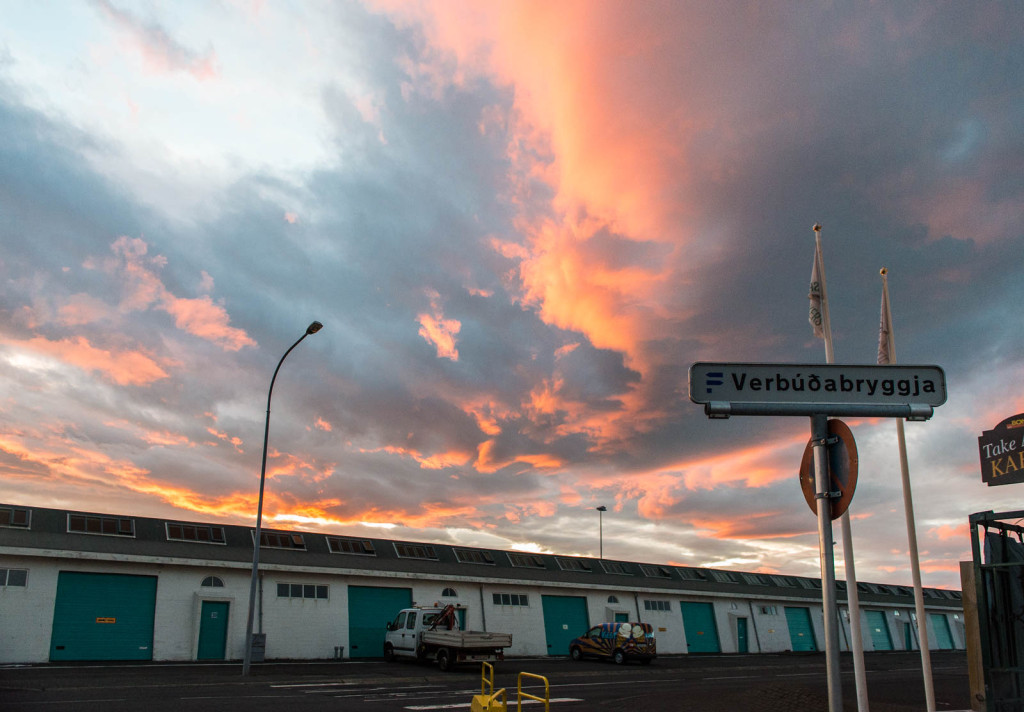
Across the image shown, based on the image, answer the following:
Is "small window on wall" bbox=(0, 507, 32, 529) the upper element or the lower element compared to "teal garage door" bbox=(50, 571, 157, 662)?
upper

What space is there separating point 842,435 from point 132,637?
102 ft

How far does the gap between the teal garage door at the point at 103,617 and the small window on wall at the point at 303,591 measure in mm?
5271

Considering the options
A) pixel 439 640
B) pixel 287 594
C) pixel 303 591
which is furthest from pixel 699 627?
pixel 287 594

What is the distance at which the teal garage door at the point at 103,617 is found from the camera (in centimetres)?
2688

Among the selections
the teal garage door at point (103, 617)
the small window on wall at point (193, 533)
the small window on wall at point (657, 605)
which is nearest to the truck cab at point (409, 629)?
the teal garage door at point (103, 617)

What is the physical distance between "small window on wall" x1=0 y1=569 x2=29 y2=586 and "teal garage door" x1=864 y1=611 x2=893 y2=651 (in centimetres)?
5640

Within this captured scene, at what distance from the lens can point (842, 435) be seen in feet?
16.7

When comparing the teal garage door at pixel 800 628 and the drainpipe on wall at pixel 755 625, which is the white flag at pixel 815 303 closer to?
the drainpipe on wall at pixel 755 625

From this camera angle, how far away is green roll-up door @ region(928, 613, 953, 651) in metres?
62.4

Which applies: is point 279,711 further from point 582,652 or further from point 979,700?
point 582,652

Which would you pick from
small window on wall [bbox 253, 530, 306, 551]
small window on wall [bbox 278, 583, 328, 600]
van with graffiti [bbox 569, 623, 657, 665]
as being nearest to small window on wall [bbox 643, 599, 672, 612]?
van with graffiti [bbox 569, 623, 657, 665]

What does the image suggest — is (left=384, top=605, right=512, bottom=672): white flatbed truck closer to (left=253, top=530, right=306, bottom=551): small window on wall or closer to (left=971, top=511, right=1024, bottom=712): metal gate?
(left=253, top=530, right=306, bottom=551): small window on wall

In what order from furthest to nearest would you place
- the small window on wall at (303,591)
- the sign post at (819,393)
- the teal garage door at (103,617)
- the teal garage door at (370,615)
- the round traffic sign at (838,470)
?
the teal garage door at (370,615)
the small window on wall at (303,591)
the teal garage door at (103,617)
the sign post at (819,393)
the round traffic sign at (838,470)

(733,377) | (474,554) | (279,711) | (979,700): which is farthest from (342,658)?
(733,377)
